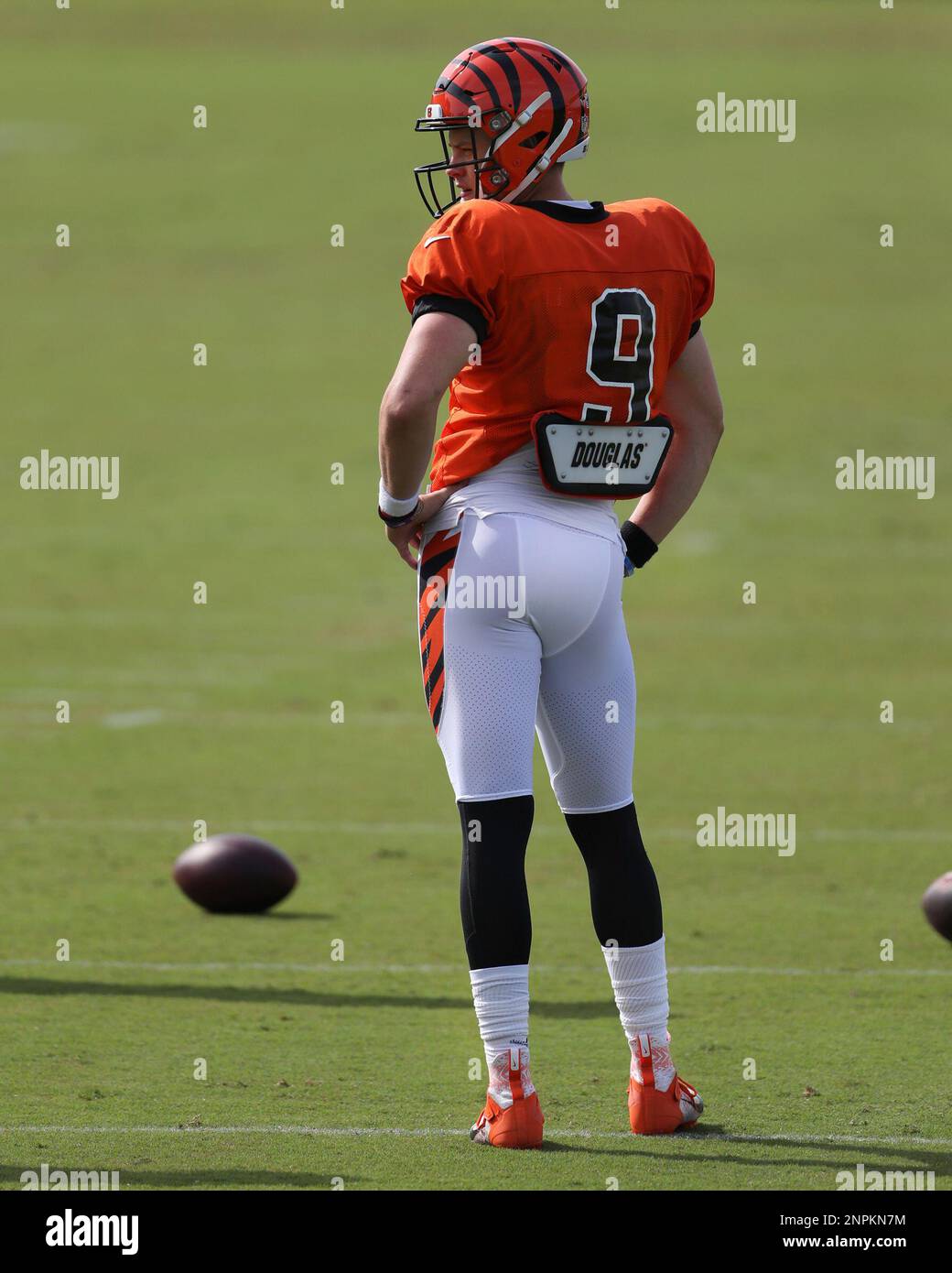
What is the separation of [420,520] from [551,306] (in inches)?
21.1

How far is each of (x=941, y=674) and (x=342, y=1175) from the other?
8897 mm

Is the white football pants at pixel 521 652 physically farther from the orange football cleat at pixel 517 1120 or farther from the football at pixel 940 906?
the football at pixel 940 906

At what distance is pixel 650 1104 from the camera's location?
183 inches

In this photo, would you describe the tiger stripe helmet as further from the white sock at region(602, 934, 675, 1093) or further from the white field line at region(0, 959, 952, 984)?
the white field line at region(0, 959, 952, 984)

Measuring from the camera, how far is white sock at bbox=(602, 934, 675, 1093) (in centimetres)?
467

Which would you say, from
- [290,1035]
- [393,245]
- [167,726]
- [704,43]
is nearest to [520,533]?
[290,1035]

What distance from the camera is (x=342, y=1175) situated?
4270mm

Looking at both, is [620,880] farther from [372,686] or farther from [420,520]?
[372,686]

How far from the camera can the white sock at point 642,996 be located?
4.67 meters

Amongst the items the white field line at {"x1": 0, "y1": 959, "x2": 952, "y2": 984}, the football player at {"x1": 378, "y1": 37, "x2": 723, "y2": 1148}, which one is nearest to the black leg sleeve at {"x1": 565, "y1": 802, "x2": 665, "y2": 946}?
the football player at {"x1": 378, "y1": 37, "x2": 723, "y2": 1148}

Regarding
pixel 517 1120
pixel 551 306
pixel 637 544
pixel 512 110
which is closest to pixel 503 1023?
pixel 517 1120

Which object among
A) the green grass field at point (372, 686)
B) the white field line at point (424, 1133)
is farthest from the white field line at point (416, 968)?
the white field line at point (424, 1133)

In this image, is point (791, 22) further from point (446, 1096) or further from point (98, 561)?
point (446, 1096)

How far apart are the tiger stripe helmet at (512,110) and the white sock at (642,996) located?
5.33ft
